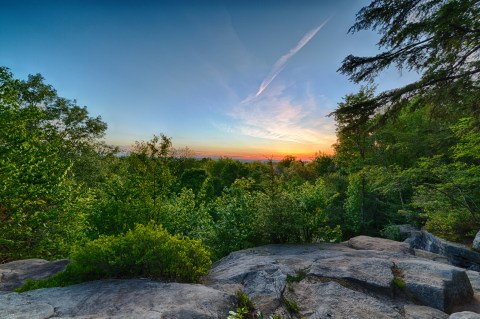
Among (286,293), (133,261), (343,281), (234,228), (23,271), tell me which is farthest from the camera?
(234,228)

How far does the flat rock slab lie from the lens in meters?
3.18

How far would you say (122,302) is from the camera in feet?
11.5

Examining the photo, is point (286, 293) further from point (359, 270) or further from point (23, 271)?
point (23, 271)

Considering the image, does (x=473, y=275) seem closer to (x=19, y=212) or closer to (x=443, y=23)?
(x=443, y=23)

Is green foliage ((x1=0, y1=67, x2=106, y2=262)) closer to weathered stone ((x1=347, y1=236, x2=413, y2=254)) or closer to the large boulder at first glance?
the large boulder

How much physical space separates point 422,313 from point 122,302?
13.8 feet

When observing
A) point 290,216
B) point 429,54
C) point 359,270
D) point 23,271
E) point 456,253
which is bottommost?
point 456,253

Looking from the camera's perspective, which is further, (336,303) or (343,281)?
(343,281)

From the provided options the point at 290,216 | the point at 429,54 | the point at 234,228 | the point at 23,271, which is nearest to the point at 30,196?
the point at 23,271

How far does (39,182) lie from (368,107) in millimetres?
11154

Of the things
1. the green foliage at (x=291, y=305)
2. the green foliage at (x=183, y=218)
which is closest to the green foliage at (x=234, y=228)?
the green foliage at (x=183, y=218)

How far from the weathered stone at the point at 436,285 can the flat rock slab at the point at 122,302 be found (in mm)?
3122

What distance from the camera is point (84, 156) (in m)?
22.8

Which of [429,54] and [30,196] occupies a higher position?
[429,54]
